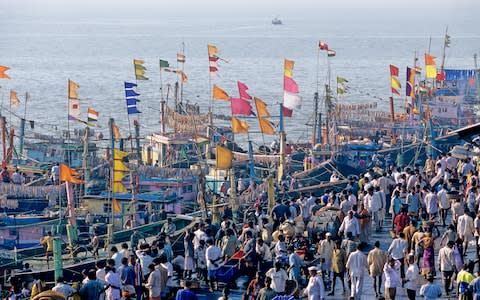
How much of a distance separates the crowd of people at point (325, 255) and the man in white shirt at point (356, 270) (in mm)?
17

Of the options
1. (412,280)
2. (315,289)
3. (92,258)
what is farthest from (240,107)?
(315,289)

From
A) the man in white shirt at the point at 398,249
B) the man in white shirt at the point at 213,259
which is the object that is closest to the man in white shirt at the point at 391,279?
the man in white shirt at the point at 398,249

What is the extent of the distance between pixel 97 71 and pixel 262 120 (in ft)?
319

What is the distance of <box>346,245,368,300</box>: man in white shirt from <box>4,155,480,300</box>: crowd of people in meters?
0.02

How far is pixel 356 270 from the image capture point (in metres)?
20.5

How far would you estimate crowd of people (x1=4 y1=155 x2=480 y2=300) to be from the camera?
1967cm

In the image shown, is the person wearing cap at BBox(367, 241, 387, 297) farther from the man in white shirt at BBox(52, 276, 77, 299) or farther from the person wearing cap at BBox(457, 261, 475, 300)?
the man in white shirt at BBox(52, 276, 77, 299)

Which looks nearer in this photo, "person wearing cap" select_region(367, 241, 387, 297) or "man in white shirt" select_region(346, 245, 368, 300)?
"man in white shirt" select_region(346, 245, 368, 300)

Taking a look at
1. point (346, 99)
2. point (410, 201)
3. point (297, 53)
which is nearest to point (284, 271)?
point (410, 201)

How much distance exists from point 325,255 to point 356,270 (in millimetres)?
1295

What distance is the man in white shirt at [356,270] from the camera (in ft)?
67.1

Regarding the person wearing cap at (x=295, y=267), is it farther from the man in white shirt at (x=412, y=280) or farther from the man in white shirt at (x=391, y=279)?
the man in white shirt at (x=412, y=280)

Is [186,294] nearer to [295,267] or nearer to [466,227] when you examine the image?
[295,267]

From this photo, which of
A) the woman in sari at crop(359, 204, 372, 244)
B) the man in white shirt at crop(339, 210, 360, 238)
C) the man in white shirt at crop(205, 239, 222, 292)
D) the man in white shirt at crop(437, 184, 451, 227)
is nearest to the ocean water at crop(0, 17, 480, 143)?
the man in white shirt at crop(437, 184, 451, 227)
